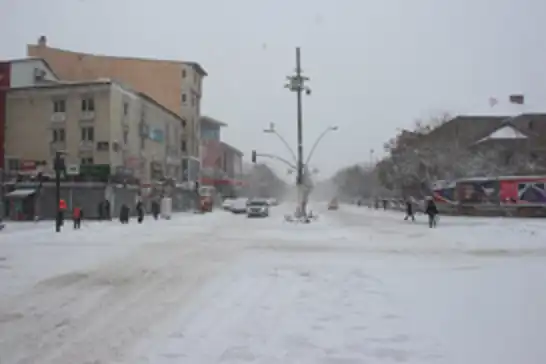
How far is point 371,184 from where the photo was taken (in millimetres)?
125000

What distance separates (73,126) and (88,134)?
142cm

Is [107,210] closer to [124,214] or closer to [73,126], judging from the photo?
[124,214]

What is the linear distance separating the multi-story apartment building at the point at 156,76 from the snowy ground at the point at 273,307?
52.8m

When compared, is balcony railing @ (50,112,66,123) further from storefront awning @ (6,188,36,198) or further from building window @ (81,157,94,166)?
storefront awning @ (6,188,36,198)

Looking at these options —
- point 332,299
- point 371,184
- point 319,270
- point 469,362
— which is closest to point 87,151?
point 319,270

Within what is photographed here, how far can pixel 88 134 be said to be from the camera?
52.3 m

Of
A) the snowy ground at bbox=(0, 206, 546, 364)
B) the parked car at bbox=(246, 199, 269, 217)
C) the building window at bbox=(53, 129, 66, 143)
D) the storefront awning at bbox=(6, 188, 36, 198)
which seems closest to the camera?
the snowy ground at bbox=(0, 206, 546, 364)

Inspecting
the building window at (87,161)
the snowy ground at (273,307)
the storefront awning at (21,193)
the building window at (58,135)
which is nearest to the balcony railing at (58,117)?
the building window at (58,135)

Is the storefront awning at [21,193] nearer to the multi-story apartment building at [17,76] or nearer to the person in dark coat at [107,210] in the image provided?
the multi-story apartment building at [17,76]

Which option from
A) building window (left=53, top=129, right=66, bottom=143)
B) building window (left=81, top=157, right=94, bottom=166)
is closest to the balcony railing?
building window (left=53, top=129, right=66, bottom=143)

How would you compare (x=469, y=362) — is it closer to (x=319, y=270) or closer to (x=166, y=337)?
(x=166, y=337)

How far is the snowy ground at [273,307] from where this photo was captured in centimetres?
700

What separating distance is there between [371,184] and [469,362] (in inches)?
4711

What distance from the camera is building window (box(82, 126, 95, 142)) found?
5209cm
